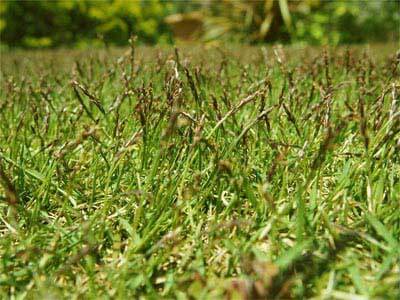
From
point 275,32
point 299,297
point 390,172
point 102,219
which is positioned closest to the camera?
point 299,297

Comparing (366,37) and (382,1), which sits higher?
(382,1)

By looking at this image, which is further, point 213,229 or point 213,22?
point 213,22

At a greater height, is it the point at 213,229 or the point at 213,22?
the point at 213,229

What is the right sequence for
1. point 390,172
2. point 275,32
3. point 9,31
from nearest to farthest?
point 390,172
point 9,31
point 275,32


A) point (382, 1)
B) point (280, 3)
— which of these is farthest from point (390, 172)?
point (382, 1)

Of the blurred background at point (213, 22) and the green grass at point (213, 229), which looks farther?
the blurred background at point (213, 22)

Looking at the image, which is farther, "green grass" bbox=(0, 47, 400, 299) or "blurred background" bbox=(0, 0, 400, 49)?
Result: "blurred background" bbox=(0, 0, 400, 49)

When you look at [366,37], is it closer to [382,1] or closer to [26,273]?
[382,1]

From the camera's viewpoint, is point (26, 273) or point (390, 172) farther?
point (390, 172)
